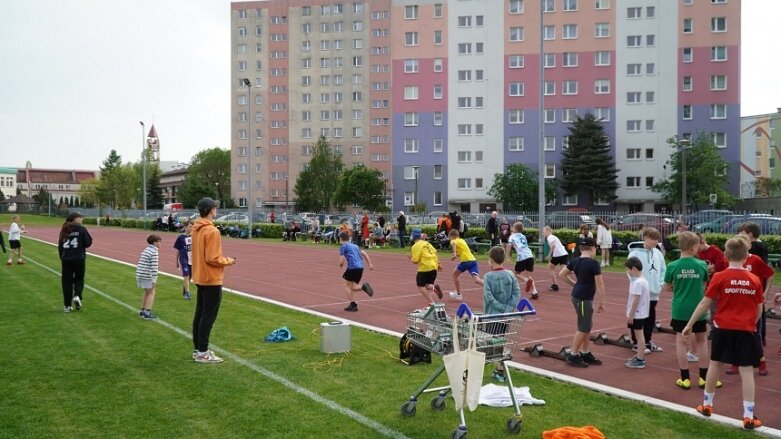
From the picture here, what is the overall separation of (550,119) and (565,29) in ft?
30.1

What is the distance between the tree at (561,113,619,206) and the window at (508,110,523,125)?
602 cm

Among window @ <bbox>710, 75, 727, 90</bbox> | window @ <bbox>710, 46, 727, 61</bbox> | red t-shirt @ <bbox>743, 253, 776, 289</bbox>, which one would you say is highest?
window @ <bbox>710, 46, 727, 61</bbox>

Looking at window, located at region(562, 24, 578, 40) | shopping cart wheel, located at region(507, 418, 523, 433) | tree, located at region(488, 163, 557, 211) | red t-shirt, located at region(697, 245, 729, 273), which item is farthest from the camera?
window, located at region(562, 24, 578, 40)

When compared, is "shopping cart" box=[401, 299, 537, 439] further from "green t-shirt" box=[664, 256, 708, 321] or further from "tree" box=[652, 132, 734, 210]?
"tree" box=[652, 132, 734, 210]

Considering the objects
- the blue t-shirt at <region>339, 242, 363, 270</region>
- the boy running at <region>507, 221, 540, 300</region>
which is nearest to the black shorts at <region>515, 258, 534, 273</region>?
the boy running at <region>507, 221, 540, 300</region>

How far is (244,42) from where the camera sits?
95688mm

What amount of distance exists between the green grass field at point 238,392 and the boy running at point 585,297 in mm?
945

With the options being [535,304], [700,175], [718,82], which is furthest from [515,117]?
[535,304]

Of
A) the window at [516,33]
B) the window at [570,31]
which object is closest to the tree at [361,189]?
the window at [516,33]

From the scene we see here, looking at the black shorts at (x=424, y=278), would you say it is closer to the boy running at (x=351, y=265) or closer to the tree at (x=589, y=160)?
the boy running at (x=351, y=265)

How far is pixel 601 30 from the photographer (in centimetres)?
6525

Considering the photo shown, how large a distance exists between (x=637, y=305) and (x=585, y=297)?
2.34 feet

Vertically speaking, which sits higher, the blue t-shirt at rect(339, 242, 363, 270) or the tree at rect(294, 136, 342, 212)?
the tree at rect(294, 136, 342, 212)

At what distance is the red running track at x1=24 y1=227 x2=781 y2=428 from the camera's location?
7.54 m
